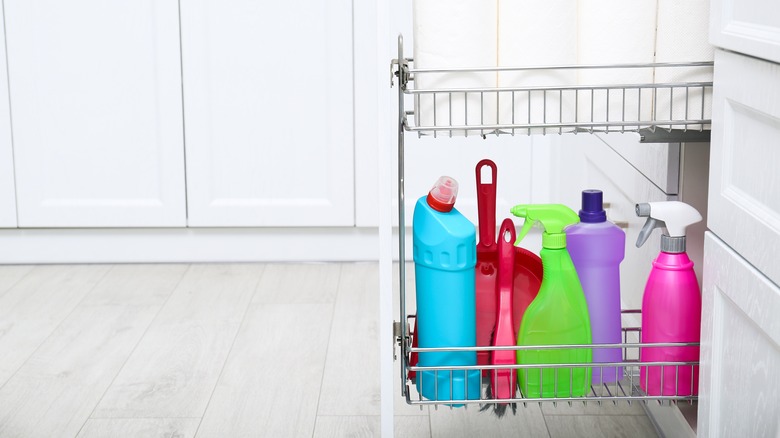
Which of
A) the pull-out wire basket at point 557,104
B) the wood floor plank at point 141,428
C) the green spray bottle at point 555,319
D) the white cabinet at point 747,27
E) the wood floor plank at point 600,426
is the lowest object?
the wood floor plank at point 600,426

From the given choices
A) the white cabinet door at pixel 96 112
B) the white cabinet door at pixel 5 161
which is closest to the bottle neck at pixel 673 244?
the white cabinet door at pixel 96 112

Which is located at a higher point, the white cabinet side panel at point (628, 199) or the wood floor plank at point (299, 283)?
the white cabinet side panel at point (628, 199)

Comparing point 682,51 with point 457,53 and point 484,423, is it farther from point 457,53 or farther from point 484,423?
point 484,423

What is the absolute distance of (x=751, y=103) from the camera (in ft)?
3.18

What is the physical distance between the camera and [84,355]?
1886 millimetres

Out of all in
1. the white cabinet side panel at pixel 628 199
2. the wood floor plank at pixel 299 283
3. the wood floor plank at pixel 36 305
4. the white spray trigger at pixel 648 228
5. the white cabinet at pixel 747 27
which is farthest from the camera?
the wood floor plank at pixel 299 283

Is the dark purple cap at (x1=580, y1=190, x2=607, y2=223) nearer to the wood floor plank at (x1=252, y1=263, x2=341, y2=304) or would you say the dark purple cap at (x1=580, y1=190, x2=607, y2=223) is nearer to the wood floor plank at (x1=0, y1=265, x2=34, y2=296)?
the wood floor plank at (x1=252, y1=263, x2=341, y2=304)

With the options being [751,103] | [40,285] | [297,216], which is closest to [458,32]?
[751,103]

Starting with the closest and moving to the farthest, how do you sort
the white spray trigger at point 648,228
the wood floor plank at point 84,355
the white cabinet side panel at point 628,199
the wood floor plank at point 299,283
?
1. the white spray trigger at point 648,228
2. the white cabinet side panel at point 628,199
3. the wood floor plank at point 84,355
4. the wood floor plank at point 299,283

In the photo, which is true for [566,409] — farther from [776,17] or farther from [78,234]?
[78,234]

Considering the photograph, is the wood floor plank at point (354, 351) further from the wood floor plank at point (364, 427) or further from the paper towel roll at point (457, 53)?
the paper towel roll at point (457, 53)

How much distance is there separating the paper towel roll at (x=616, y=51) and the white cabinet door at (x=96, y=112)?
1.45 m

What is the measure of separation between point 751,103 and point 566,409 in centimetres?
79

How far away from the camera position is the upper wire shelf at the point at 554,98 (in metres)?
1.07
